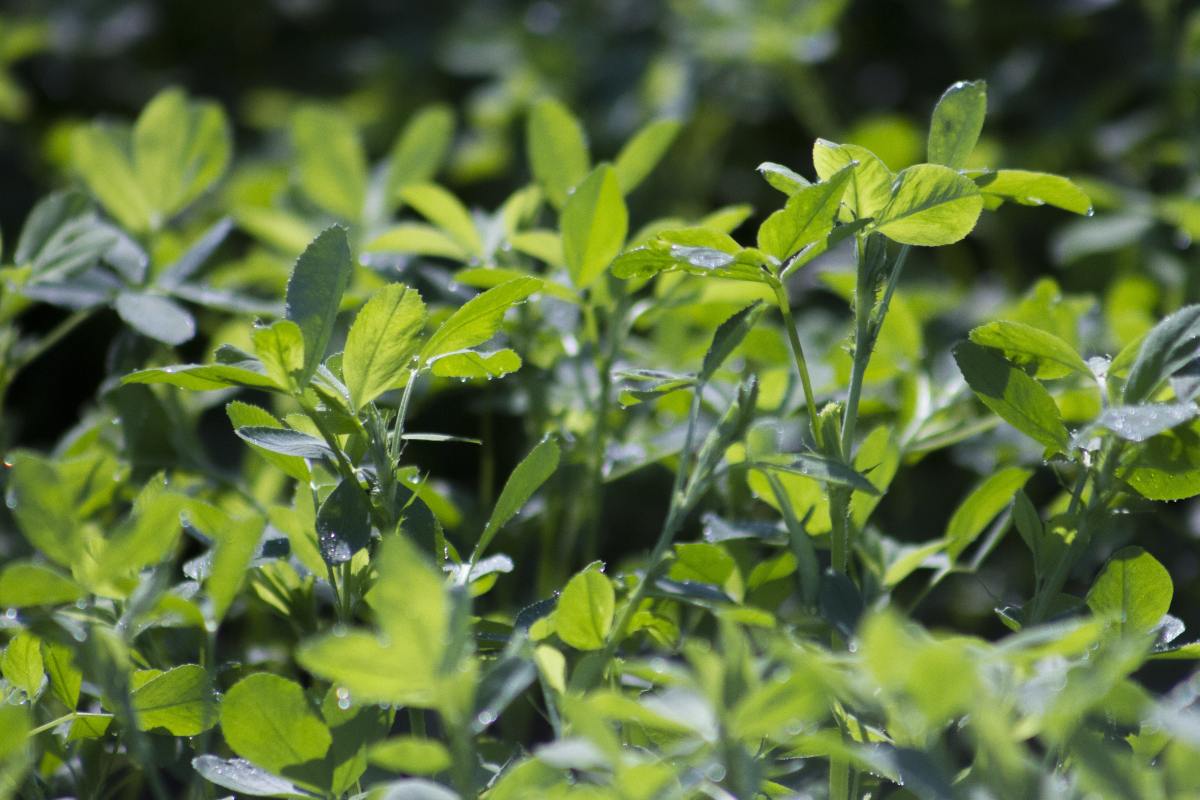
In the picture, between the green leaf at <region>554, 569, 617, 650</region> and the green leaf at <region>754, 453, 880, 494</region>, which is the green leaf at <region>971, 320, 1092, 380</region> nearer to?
the green leaf at <region>754, 453, 880, 494</region>

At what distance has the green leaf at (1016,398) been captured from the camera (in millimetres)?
607

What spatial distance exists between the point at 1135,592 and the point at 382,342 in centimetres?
39

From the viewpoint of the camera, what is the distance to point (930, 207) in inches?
22.6

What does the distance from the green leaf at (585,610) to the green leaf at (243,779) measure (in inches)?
5.6

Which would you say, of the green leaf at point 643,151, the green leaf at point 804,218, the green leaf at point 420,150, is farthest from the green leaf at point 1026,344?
the green leaf at point 420,150

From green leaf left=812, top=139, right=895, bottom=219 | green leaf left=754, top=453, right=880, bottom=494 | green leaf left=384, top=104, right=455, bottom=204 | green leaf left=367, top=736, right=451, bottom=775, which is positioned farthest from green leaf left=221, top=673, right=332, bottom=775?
green leaf left=384, top=104, right=455, bottom=204

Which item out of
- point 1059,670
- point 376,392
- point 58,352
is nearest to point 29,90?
point 58,352

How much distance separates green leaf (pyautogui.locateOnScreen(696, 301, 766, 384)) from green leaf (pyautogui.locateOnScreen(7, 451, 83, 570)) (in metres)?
0.30

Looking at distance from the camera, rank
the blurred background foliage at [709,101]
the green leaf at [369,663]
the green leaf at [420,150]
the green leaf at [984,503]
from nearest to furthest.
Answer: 1. the green leaf at [369,663]
2. the green leaf at [984,503]
3. the green leaf at [420,150]
4. the blurred background foliage at [709,101]

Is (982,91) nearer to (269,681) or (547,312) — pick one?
(547,312)

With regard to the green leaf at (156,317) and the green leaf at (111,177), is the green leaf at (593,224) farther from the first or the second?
the green leaf at (111,177)

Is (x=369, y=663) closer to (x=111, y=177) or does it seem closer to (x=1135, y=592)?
(x=1135, y=592)

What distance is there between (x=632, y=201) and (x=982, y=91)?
45.5 inches

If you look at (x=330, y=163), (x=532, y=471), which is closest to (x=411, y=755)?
(x=532, y=471)
